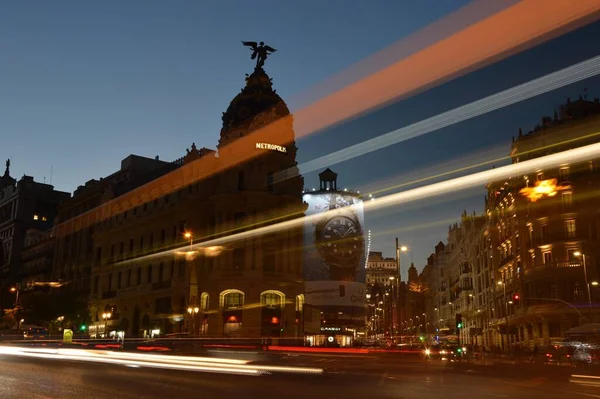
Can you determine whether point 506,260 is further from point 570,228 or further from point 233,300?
point 233,300

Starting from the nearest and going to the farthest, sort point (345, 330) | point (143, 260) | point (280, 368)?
point (280, 368), point (143, 260), point (345, 330)

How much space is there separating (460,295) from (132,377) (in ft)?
291

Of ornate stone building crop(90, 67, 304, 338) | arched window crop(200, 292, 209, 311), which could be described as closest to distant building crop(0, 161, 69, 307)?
ornate stone building crop(90, 67, 304, 338)

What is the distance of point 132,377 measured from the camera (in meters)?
16.6

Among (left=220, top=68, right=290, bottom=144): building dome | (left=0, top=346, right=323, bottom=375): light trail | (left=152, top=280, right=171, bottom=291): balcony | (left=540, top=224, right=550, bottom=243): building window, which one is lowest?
(left=0, top=346, right=323, bottom=375): light trail

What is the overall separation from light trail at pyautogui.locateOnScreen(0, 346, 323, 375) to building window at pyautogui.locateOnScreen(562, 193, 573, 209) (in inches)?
1769

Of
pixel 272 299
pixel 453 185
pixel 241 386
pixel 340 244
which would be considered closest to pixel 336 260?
pixel 340 244

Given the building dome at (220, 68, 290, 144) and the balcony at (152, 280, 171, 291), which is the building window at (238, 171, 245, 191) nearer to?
the building dome at (220, 68, 290, 144)

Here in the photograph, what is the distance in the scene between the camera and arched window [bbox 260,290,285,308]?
59281mm

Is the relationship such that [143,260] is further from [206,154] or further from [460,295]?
[460,295]

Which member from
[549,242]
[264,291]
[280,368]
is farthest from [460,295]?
[280,368]

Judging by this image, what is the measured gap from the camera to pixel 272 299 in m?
60.0

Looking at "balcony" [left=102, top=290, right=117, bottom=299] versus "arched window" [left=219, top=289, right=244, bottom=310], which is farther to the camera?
"balcony" [left=102, top=290, right=117, bottom=299]

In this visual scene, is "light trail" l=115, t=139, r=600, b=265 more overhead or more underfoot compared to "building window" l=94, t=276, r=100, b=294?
more overhead
